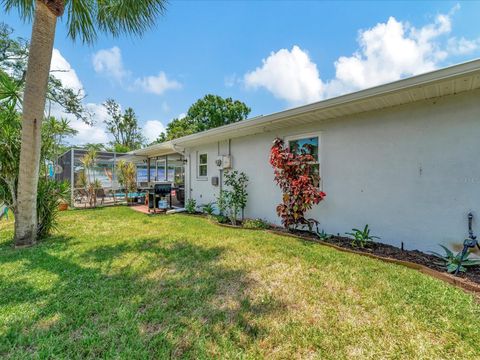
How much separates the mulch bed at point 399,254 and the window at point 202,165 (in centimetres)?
501

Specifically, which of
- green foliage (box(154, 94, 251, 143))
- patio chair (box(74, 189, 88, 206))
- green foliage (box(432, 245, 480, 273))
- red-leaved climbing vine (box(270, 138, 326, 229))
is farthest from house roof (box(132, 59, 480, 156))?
green foliage (box(154, 94, 251, 143))

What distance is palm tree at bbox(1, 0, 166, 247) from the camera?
4070 mm

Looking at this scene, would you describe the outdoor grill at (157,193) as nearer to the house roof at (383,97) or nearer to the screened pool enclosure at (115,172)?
→ the screened pool enclosure at (115,172)

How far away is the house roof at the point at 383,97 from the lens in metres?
2.92

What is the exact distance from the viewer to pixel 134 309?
2.28m

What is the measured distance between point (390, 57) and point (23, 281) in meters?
9.29

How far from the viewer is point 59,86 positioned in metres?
12.6

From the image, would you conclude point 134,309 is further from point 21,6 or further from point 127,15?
point 21,6

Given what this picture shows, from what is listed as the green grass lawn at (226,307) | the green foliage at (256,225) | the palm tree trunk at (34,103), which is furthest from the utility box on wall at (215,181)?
the palm tree trunk at (34,103)

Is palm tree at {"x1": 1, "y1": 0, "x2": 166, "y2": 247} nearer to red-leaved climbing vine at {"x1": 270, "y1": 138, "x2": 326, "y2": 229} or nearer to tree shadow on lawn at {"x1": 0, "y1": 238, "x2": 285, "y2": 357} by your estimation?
tree shadow on lawn at {"x1": 0, "y1": 238, "x2": 285, "y2": 357}

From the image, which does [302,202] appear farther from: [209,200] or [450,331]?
[209,200]

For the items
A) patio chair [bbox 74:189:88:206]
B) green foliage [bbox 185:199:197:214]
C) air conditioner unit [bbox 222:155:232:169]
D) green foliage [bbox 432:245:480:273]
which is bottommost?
green foliage [bbox 432:245:480:273]

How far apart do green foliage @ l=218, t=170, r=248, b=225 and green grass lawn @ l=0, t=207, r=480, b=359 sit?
2.66 metres

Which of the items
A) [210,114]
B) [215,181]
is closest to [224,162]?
[215,181]
